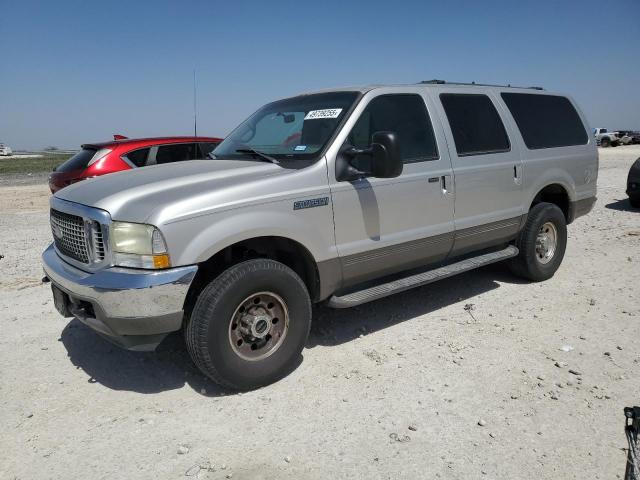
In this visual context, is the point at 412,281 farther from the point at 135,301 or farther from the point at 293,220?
the point at 135,301

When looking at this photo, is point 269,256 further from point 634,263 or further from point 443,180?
point 634,263

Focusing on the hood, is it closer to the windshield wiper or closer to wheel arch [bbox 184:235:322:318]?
the windshield wiper

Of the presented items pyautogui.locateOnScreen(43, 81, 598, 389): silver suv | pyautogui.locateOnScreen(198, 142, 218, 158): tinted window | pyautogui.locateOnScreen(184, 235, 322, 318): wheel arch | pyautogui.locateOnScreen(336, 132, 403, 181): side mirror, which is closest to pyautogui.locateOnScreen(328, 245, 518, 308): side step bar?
pyautogui.locateOnScreen(43, 81, 598, 389): silver suv

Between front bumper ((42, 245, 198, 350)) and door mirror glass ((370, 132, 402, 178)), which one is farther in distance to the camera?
door mirror glass ((370, 132, 402, 178))

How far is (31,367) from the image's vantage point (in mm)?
3871

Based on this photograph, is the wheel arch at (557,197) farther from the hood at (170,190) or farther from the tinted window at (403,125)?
the hood at (170,190)

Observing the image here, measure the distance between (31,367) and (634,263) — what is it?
657cm

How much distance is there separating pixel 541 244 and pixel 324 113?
10.4 ft

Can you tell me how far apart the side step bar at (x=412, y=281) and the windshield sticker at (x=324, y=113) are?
4.64 ft

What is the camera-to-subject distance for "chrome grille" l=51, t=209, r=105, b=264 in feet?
10.6

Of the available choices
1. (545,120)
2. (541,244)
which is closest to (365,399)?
(541,244)

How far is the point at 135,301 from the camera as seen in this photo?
302 cm

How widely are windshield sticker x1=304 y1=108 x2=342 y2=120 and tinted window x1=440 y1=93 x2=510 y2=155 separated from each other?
1177 millimetres

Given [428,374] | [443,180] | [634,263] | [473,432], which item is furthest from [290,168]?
[634,263]
